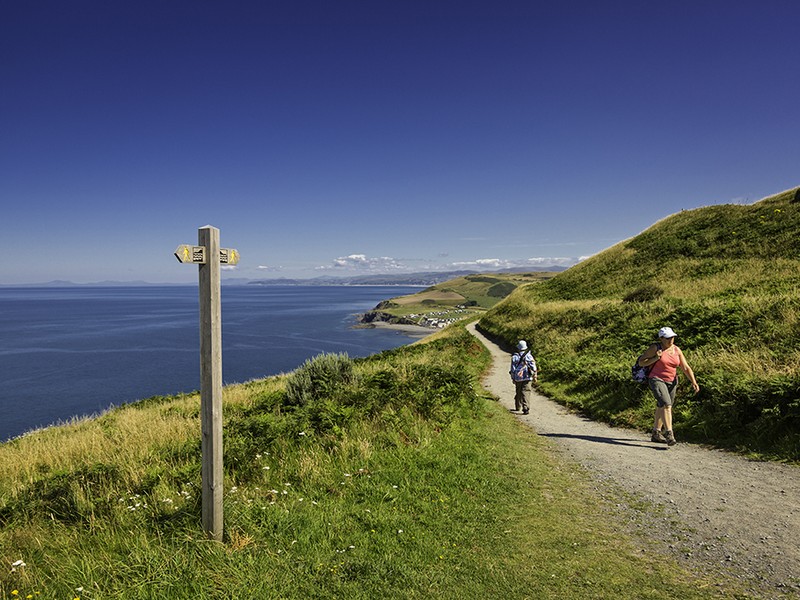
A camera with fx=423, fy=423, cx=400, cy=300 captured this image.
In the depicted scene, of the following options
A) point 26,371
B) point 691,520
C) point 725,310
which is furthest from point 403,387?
point 26,371

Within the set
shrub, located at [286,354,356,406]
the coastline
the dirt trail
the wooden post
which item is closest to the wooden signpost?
the wooden post

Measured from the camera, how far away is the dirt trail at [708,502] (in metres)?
4.88

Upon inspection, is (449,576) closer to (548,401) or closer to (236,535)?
(236,535)

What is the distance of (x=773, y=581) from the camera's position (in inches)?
178

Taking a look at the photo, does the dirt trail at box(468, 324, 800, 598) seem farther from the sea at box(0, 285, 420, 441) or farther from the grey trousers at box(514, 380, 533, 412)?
the sea at box(0, 285, 420, 441)

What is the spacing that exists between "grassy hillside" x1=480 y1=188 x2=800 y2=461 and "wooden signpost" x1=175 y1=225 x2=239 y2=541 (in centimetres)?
998

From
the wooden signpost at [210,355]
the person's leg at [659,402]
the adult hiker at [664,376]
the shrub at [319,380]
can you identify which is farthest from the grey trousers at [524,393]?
the wooden signpost at [210,355]

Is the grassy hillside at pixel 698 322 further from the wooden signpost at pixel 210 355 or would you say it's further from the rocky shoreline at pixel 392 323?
the rocky shoreline at pixel 392 323

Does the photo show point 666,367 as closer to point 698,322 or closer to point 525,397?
point 525,397

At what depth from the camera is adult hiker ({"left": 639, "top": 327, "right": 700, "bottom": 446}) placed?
9.51 metres

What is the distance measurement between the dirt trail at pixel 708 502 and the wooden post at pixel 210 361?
5.49 m

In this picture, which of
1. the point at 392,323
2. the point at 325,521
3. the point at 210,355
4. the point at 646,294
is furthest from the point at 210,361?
the point at 392,323

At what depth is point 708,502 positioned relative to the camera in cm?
655

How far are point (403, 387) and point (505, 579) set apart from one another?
7.68 m
